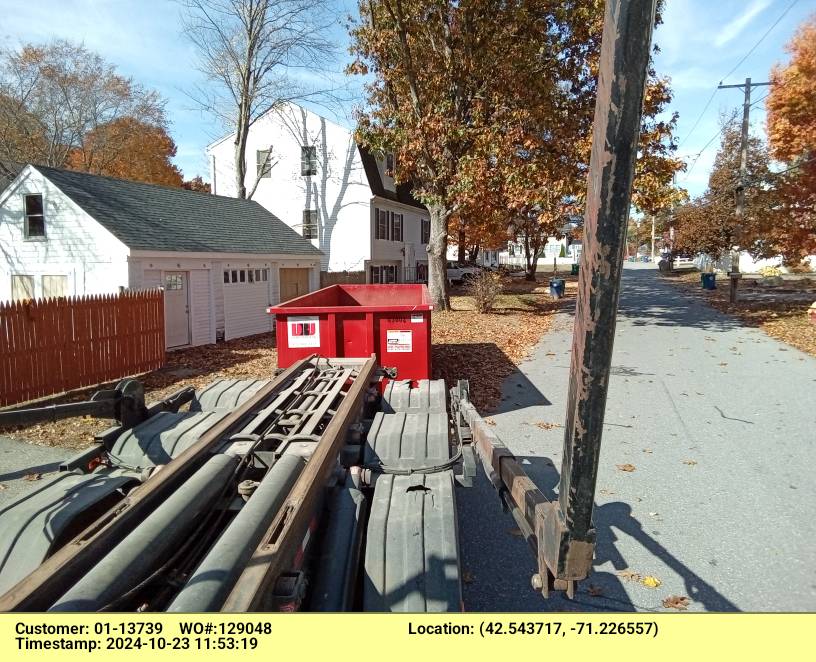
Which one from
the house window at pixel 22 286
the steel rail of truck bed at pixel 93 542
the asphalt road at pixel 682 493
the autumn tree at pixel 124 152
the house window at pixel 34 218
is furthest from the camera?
the autumn tree at pixel 124 152

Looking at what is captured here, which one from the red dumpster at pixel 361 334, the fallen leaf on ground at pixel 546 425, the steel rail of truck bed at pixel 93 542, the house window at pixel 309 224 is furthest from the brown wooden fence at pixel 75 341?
the house window at pixel 309 224

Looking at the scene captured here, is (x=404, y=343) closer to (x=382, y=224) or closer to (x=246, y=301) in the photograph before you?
(x=246, y=301)

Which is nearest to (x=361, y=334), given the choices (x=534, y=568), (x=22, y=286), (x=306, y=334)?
(x=306, y=334)

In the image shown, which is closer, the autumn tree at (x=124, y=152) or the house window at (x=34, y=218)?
the house window at (x=34, y=218)

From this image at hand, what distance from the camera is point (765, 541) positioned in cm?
408

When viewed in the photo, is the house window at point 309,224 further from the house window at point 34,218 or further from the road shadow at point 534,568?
the road shadow at point 534,568

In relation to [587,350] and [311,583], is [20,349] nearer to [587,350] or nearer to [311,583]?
[311,583]

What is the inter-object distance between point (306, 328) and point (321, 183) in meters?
21.3

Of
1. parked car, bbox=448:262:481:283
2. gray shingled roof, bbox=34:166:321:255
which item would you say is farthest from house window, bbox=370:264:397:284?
parked car, bbox=448:262:481:283

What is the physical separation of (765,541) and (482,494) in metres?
2.28

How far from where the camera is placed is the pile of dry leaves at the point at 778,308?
46.4ft

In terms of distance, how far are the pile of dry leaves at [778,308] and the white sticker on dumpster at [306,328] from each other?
1171 centimetres

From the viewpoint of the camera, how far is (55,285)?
14297 mm

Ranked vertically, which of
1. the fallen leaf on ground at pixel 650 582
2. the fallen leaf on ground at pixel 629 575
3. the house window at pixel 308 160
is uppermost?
the house window at pixel 308 160
